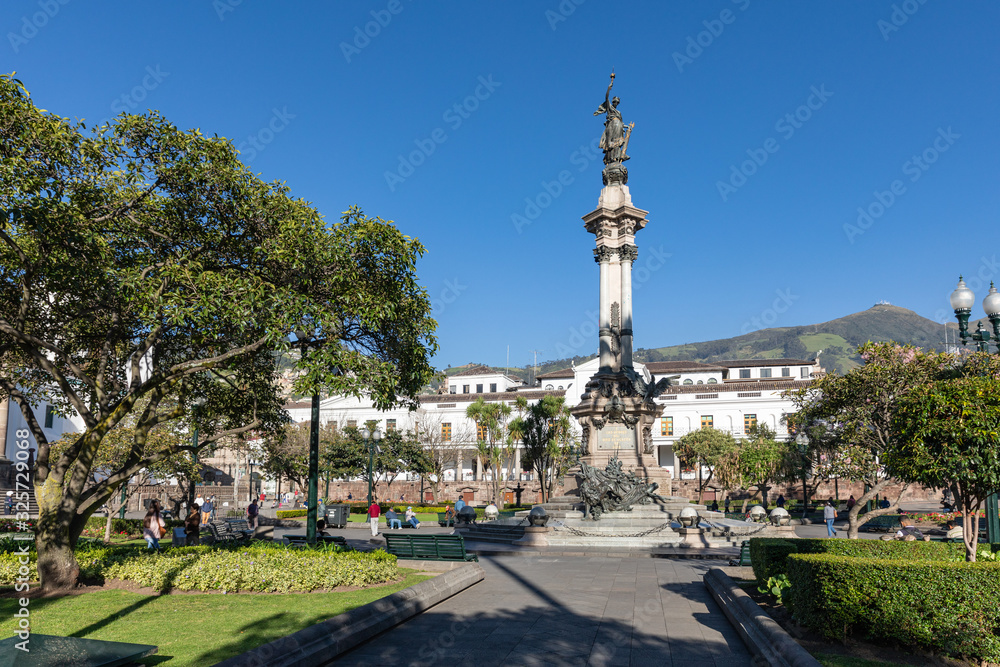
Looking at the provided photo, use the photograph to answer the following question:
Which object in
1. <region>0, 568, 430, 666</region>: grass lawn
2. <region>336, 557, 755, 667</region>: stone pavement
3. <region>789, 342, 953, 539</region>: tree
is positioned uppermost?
<region>789, 342, 953, 539</region>: tree

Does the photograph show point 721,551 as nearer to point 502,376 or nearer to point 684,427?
point 684,427

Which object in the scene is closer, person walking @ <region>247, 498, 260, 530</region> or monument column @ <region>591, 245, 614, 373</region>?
person walking @ <region>247, 498, 260, 530</region>

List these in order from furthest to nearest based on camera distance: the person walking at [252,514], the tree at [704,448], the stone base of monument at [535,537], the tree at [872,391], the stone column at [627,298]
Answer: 1. the tree at [704,448]
2. the stone column at [627,298]
3. the person walking at [252,514]
4. the tree at [872,391]
5. the stone base of monument at [535,537]

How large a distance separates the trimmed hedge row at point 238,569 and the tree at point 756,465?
96.3 feet

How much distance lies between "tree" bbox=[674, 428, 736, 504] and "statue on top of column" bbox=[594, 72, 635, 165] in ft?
85.7

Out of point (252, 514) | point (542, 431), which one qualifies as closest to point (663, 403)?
point (542, 431)

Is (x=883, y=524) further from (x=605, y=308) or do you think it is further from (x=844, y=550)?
(x=844, y=550)

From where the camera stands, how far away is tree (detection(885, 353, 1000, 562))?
28.6 ft

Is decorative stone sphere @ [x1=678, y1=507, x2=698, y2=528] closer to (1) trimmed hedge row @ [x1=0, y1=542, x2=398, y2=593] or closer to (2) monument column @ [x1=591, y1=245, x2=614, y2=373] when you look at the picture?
(2) monument column @ [x1=591, y1=245, x2=614, y2=373]

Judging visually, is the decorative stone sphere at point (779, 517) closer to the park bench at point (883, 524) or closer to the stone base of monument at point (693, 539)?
the stone base of monument at point (693, 539)

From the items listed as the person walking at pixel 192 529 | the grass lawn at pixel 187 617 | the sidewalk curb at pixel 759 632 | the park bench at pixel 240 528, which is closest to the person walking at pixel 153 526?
the person walking at pixel 192 529

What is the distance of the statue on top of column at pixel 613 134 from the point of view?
33.6 m

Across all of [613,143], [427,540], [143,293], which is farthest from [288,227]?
[613,143]

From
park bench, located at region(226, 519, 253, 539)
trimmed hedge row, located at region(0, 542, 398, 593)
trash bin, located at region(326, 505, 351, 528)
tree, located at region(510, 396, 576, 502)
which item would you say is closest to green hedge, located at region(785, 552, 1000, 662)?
trimmed hedge row, located at region(0, 542, 398, 593)
